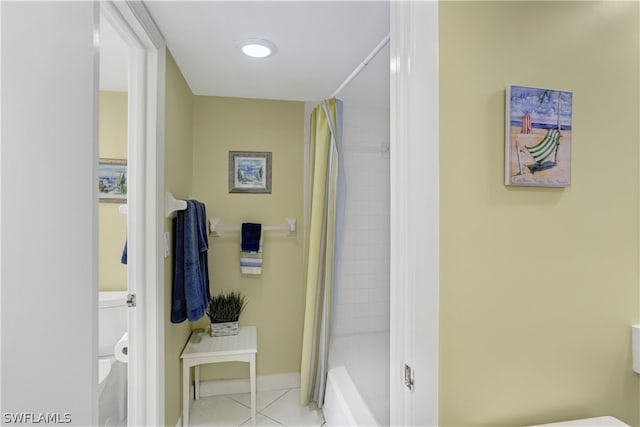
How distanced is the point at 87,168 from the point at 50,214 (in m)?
0.14

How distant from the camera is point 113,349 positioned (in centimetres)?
174

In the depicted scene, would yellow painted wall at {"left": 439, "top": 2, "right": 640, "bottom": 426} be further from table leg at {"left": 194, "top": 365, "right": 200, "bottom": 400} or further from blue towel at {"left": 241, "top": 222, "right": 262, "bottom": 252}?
table leg at {"left": 194, "top": 365, "right": 200, "bottom": 400}

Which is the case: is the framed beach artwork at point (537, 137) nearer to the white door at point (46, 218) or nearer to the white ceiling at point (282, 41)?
the white ceiling at point (282, 41)

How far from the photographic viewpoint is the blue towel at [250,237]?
2447 millimetres

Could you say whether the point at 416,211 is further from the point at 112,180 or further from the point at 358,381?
the point at 112,180

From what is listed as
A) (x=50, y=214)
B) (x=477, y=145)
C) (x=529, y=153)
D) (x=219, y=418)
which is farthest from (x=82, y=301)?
(x=219, y=418)

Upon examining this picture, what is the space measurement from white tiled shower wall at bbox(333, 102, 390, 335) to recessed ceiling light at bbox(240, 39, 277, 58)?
0.54 m

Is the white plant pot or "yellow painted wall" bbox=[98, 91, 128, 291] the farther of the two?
the white plant pot

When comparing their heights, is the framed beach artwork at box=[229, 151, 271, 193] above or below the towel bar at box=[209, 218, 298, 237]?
above

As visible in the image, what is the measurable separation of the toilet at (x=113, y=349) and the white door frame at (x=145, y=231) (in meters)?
0.15

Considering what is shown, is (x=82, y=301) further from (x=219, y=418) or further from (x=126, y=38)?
(x=219, y=418)

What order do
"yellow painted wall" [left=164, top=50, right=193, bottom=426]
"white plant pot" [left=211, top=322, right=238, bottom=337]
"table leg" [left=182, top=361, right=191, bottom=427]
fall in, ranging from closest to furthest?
"yellow painted wall" [left=164, top=50, right=193, bottom=426]
"table leg" [left=182, top=361, right=191, bottom=427]
"white plant pot" [left=211, top=322, right=238, bottom=337]

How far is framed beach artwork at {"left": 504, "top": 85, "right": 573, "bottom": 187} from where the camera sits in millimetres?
864

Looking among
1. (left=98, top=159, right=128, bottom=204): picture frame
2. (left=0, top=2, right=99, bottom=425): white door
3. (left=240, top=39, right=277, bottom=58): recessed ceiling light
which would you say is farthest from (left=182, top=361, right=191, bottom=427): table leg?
(left=240, top=39, right=277, bottom=58): recessed ceiling light
